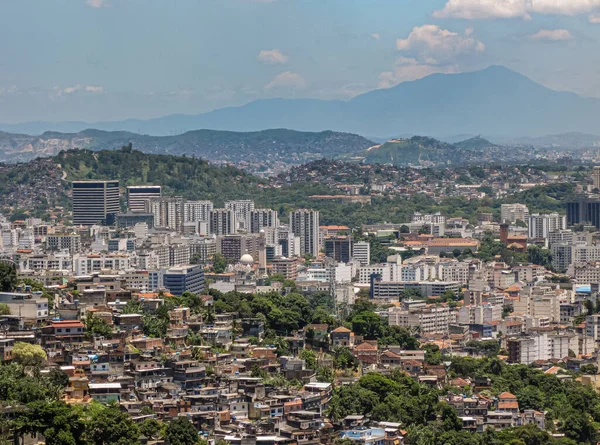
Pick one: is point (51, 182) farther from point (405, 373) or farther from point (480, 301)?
point (405, 373)

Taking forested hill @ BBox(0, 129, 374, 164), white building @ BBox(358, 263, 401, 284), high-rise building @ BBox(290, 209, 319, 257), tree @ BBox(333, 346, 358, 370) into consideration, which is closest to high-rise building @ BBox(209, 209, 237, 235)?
high-rise building @ BBox(290, 209, 319, 257)

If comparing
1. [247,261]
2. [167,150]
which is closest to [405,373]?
[247,261]

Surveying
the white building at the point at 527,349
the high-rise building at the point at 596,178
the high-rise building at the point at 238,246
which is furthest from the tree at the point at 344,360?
the high-rise building at the point at 596,178

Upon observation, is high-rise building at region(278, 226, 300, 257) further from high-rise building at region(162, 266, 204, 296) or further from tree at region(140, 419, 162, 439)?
tree at region(140, 419, 162, 439)

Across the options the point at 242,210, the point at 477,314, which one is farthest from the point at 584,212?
the point at 477,314

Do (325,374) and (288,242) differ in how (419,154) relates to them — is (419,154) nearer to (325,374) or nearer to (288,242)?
(288,242)

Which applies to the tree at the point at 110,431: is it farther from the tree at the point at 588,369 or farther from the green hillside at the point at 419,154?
the green hillside at the point at 419,154
